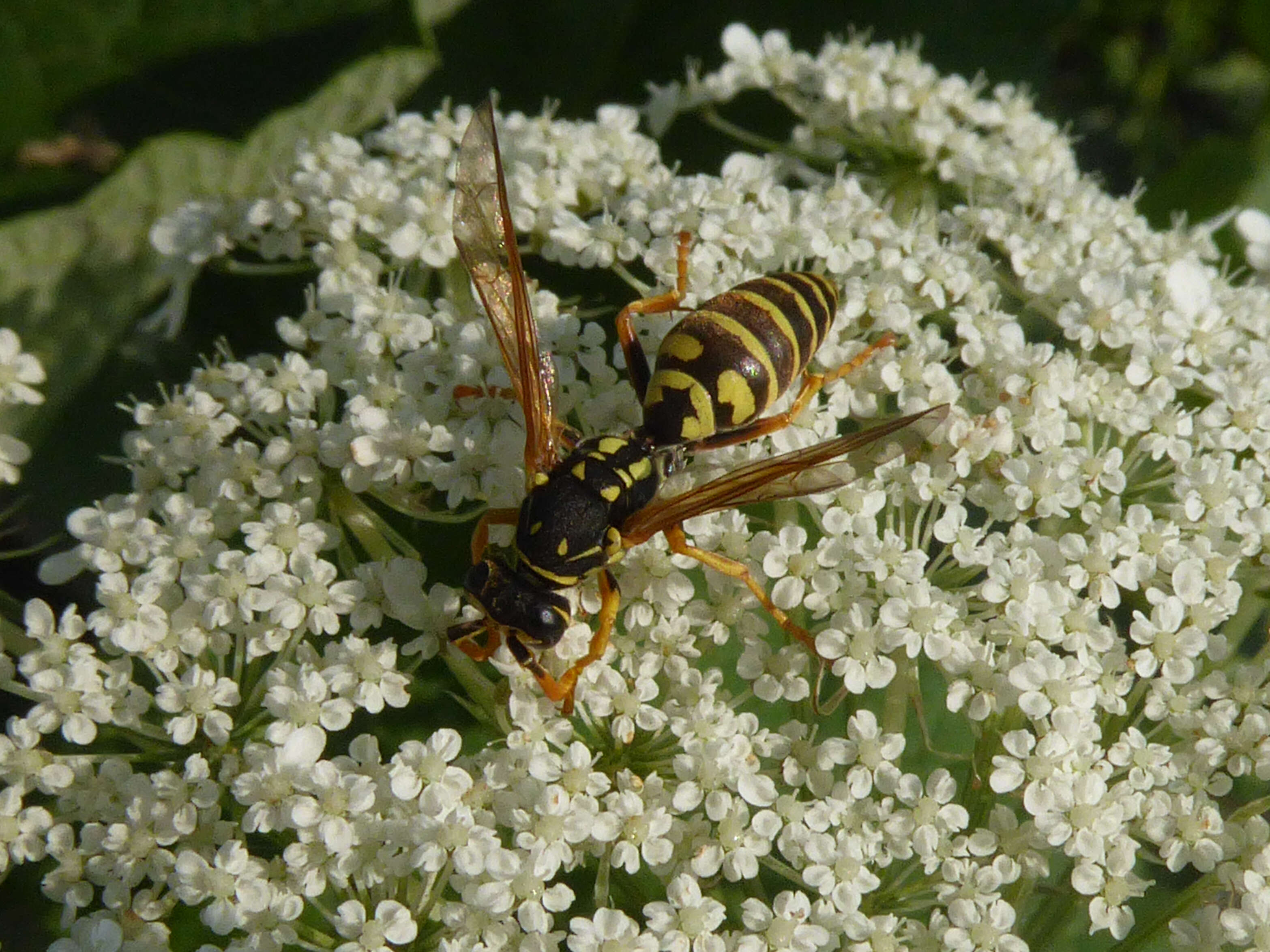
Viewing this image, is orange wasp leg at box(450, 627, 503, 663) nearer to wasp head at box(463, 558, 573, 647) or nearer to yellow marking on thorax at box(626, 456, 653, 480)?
wasp head at box(463, 558, 573, 647)

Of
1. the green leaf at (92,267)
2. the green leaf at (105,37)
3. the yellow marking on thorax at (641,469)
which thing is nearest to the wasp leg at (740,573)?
the yellow marking on thorax at (641,469)

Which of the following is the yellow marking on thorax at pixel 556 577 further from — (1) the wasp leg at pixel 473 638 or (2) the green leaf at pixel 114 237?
(2) the green leaf at pixel 114 237

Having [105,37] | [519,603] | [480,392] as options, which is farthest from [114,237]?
[519,603]

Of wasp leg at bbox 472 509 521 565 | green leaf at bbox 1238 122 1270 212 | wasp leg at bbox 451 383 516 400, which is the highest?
green leaf at bbox 1238 122 1270 212

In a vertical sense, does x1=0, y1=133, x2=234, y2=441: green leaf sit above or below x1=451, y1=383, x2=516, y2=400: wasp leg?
below

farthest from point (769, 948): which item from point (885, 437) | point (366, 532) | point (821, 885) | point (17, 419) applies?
point (17, 419)

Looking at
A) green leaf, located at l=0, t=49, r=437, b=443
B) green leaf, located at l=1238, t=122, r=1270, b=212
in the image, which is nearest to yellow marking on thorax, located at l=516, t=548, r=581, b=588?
green leaf, located at l=0, t=49, r=437, b=443
